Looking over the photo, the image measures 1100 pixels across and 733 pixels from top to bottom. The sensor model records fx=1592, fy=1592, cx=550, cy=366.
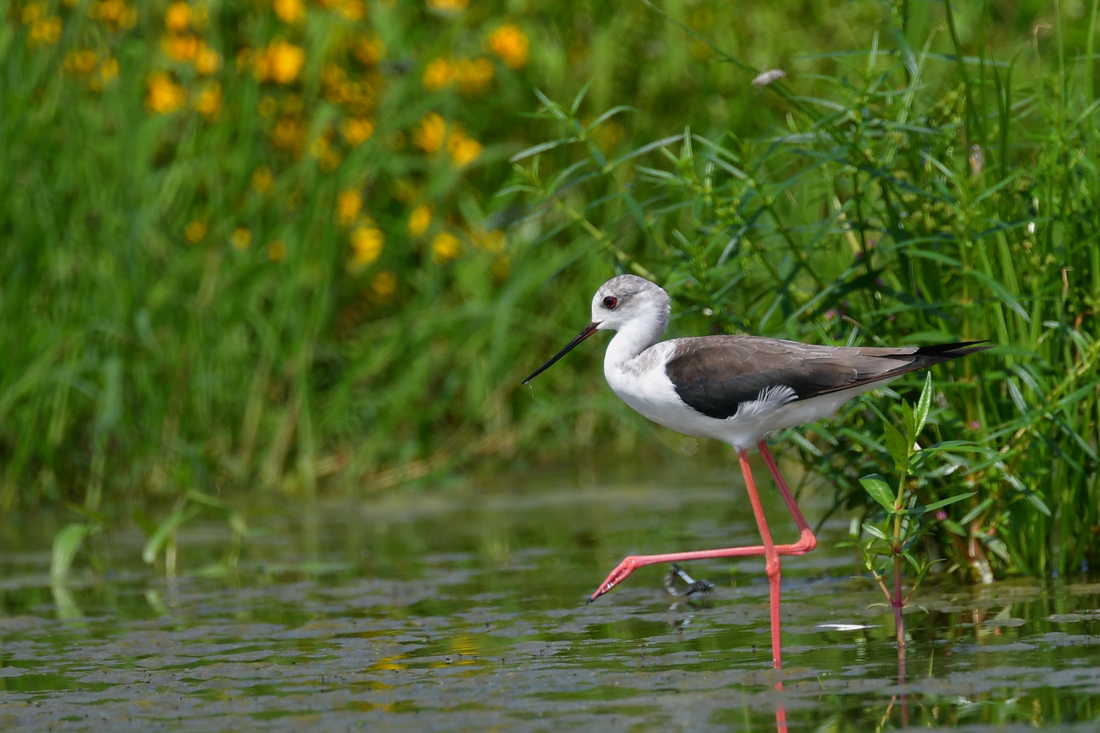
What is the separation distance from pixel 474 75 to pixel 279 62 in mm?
1270

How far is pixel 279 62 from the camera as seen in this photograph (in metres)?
9.72

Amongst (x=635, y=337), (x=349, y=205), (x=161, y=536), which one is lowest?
(x=161, y=536)

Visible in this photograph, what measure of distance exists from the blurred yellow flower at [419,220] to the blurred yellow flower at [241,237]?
968mm

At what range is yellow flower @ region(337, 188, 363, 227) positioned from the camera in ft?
30.9

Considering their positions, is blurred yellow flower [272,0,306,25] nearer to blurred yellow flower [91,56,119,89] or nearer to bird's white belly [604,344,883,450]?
blurred yellow flower [91,56,119,89]

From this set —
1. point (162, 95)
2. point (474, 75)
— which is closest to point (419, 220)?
point (474, 75)

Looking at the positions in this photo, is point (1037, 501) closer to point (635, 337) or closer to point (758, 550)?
point (758, 550)

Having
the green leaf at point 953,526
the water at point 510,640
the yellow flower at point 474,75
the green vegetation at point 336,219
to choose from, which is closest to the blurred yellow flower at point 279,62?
the green vegetation at point 336,219

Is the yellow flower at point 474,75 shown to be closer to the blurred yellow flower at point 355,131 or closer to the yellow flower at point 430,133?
the yellow flower at point 430,133

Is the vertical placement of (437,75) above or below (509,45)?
below

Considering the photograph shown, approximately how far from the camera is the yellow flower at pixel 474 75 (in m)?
10.1

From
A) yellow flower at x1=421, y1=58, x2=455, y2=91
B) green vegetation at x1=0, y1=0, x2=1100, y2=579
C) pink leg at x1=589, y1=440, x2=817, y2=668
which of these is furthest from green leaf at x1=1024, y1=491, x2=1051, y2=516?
yellow flower at x1=421, y1=58, x2=455, y2=91

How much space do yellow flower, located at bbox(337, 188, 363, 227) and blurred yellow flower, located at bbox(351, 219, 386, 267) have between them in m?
0.08

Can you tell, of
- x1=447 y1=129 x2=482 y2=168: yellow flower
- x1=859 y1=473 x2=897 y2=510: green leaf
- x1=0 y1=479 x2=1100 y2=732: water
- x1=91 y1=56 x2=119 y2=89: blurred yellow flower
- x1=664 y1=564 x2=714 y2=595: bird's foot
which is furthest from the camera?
x1=447 y1=129 x2=482 y2=168: yellow flower
